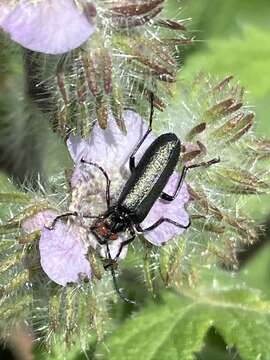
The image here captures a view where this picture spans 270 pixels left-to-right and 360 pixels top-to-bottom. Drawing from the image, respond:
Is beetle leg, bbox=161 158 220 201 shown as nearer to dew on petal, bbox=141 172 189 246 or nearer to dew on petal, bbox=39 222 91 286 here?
dew on petal, bbox=141 172 189 246

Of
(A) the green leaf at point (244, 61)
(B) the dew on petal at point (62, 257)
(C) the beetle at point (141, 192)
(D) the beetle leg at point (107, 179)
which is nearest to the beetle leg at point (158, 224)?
(C) the beetle at point (141, 192)

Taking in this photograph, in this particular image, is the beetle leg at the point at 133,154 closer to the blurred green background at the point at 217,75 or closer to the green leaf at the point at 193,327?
the blurred green background at the point at 217,75

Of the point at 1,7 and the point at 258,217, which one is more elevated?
the point at 1,7

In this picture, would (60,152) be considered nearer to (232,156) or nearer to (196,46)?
(232,156)

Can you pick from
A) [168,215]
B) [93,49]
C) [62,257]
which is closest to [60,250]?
[62,257]

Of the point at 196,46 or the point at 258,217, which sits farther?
the point at 196,46

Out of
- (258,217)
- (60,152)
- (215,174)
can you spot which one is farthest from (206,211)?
(258,217)

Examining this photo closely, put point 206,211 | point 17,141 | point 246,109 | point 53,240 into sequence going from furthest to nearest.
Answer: point 17,141 < point 246,109 < point 206,211 < point 53,240
